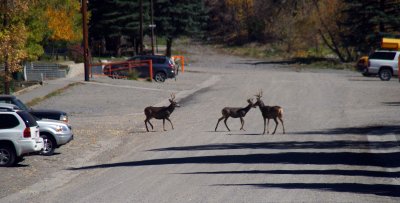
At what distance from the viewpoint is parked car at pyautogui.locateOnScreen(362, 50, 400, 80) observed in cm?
5462

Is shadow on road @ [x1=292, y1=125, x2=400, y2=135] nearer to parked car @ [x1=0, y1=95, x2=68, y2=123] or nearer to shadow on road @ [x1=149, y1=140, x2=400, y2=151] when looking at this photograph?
shadow on road @ [x1=149, y1=140, x2=400, y2=151]

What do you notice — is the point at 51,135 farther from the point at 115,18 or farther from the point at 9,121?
the point at 115,18

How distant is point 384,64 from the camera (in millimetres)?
55000

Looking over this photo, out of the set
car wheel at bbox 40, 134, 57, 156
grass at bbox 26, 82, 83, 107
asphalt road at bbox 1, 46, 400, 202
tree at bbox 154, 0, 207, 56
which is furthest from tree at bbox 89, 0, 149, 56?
car wheel at bbox 40, 134, 57, 156

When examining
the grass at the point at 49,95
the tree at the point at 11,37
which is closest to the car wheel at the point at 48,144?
the tree at the point at 11,37

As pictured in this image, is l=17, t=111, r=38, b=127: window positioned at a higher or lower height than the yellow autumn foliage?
lower

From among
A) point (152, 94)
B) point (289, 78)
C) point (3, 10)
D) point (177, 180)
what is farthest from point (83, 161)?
point (289, 78)

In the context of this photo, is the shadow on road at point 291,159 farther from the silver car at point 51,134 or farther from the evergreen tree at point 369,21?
the evergreen tree at point 369,21

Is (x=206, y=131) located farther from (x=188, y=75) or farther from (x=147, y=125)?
(x=188, y=75)

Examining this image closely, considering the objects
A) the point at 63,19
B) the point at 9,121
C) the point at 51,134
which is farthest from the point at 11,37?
the point at 63,19

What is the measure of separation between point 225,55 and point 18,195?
74660 millimetres

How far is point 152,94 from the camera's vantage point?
45156 millimetres

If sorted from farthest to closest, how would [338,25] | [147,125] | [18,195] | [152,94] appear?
1. [338,25]
2. [152,94]
3. [147,125]
4. [18,195]

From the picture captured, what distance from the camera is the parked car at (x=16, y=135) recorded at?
21.6m
